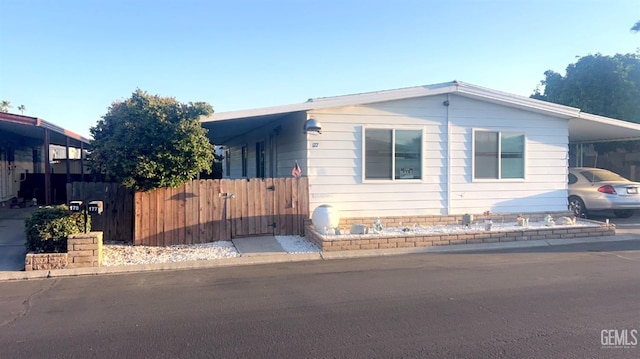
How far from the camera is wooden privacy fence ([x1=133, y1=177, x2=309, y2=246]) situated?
30.7 feet

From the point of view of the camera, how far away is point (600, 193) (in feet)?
42.7

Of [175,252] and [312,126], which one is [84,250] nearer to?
[175,252]

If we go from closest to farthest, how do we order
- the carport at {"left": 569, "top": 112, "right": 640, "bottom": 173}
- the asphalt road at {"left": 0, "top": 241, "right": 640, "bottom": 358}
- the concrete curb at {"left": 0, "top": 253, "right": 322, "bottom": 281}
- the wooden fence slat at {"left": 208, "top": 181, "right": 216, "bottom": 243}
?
1. the asphalt road at {"left": 0, "top": 241, "right": 640, "bottom": 358}
2. the concrete curb at {"left": 0, "top": 253, "right": 322, "bottom": 281}
3. the wooden fence slat at {"left": 208, "top": 181, "right": 216, "bottom": 243}
4. the carport at {"left": 569, "top": 112, "right": 640, "bottom": 173}

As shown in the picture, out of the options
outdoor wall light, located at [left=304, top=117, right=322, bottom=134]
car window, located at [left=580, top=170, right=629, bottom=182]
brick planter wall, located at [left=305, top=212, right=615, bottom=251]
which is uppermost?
outdoor wall light, located at [left=304, top=117, right=322, bottom=134]

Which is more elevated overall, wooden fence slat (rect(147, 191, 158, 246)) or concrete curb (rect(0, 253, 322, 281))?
wooden fence slat (rect(147, 191, 158, 246))

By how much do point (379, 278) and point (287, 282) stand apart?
4.59ft

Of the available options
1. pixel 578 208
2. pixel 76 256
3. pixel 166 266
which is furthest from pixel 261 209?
pixel 578 208

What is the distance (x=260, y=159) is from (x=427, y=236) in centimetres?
784

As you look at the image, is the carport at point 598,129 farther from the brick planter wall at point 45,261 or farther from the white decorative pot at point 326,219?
the brick planter wall at point 45,261

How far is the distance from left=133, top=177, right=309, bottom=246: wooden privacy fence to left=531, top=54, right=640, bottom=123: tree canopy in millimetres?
18144

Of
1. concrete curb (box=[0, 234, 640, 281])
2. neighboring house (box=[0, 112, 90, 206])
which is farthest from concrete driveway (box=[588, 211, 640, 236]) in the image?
neighboring house (box=[0, 112, 90, 206])

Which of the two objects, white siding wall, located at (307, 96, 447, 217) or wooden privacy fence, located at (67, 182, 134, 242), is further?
white siding wall, located at (307, 96, 447, 217)

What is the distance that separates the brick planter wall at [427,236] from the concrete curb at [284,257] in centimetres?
12

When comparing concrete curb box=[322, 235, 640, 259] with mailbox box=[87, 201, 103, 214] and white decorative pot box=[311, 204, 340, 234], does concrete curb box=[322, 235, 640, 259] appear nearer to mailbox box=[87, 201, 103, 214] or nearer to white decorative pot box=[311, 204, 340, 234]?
white decorative pot box=[311, 204, 340, 234]
